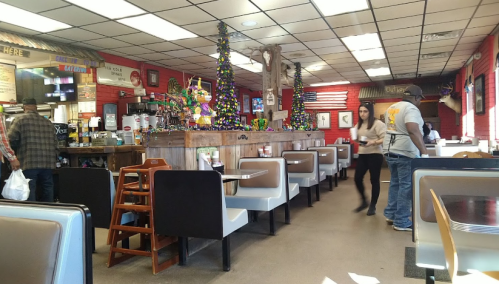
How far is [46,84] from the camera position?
7.77 m

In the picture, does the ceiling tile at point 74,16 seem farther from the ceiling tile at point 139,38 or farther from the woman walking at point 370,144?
the woman walking at point 370,144

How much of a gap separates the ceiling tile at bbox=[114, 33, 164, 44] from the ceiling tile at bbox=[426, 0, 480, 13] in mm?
4762

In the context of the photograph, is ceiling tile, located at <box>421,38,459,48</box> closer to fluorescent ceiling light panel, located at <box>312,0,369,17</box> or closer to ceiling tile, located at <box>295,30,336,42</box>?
ceiling tile, located at <box>295,30,336,42</box>

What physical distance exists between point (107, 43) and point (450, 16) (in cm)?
625

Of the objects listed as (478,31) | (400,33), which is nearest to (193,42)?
(400,33)

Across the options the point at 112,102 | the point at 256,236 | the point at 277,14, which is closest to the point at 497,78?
the point at 277,14

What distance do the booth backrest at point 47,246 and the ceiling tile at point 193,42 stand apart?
5866 mm

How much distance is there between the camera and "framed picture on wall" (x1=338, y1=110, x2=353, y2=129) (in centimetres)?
1328

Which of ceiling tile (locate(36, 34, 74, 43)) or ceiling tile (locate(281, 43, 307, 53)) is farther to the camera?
ceiling tile (locate(281, 43, 307, 53))

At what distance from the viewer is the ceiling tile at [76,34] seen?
19.6ft

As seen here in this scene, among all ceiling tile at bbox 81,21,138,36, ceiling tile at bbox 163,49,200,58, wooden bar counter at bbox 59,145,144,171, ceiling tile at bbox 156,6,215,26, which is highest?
ceiling tile at bbox 163,49,200,58

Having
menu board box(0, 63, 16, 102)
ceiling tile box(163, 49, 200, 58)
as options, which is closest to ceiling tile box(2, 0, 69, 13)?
ceiling tile box(163, 49, 200, 58)

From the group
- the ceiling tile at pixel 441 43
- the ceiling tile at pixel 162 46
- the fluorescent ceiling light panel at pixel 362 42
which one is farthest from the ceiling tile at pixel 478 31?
the ceiling tile at pixel 162 46

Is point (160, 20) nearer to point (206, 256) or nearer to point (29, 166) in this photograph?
point (29, 166)
